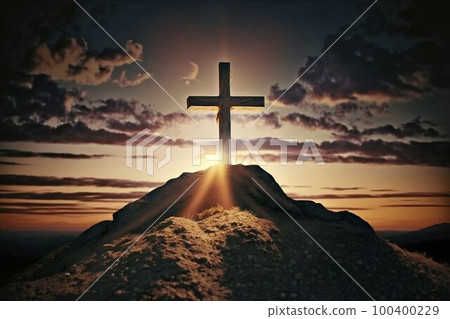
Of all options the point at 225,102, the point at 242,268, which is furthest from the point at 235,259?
the point at 225,102

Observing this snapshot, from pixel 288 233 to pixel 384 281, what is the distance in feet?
7.23

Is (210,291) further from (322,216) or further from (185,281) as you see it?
(322,216)

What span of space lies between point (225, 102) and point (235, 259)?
5.41 meters

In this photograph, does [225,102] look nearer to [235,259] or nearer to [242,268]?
[235,259]

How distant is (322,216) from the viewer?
1280cm

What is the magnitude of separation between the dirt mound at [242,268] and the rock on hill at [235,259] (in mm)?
20

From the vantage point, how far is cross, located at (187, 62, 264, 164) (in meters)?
13.8

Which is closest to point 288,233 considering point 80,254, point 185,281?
point 185,281

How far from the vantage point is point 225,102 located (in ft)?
45.8

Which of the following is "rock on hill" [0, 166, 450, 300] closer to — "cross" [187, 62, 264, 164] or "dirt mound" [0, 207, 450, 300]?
"dirt mound" [0, 207, 450, 300]

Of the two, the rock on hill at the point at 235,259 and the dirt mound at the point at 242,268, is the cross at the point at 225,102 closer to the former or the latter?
the rock on hill at the point at 235,259

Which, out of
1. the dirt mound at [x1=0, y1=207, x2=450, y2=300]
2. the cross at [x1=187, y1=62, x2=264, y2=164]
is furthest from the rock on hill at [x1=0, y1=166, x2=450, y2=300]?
the cross at [x1=187, y1=62, x2=264, y2=164]

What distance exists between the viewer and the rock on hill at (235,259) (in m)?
9.04

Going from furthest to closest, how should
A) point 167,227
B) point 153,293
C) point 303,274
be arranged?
point 167,227, point 303,274, point 153,293
